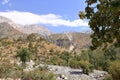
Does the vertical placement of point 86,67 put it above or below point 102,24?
below

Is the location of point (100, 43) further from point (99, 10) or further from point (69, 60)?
point (69, 60)

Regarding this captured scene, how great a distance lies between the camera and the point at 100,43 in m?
10.4

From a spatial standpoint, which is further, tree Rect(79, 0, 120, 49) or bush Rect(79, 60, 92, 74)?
bush Rect(79, 60, 92, 74)

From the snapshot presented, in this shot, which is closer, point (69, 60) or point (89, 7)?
point (89, 7)

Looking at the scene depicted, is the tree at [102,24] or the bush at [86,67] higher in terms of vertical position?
the tree at [102,24]

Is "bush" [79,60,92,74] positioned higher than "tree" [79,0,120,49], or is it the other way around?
"tree" [79,0,120,49]

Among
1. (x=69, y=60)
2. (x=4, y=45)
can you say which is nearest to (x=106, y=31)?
(x=69, y=60)

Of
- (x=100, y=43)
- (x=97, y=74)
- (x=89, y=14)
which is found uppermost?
(x=89, y=14)

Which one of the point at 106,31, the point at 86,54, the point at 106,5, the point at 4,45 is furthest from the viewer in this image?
the point at 4,45

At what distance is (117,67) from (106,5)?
3645cm

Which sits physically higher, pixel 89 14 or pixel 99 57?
pixel 89 14

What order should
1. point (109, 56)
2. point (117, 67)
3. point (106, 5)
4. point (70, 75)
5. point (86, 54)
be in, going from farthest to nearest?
point (86, 54) < point (109, 56) < point (70, 75) < point (117, 67) < point (106, 5)

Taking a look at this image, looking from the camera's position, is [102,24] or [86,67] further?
[86,67]

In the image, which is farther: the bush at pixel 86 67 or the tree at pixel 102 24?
the bush at pixel 86 67
